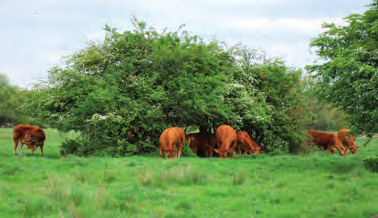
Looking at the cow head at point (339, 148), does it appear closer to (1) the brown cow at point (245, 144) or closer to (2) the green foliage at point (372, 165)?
(1) the brown cow at point (245, 144)

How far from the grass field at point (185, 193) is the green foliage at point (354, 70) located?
2.43 m

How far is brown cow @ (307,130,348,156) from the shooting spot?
28564 mm

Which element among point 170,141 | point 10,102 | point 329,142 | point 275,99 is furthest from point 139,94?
point 10,102

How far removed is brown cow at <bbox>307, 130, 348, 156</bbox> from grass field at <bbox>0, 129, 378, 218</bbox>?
15.3 meters

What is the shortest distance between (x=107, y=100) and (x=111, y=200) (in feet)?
38.6

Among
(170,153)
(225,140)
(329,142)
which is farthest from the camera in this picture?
(329,142)

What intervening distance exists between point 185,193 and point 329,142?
21985 millimetres

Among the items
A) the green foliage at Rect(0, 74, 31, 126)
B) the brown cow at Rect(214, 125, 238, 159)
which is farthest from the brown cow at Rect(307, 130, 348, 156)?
the green foliage at Rect(0, 74, 31, 126)

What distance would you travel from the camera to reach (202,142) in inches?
888

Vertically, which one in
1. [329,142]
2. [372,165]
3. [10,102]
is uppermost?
[10,102]

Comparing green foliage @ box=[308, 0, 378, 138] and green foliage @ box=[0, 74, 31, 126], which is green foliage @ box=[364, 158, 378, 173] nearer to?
green foliage @ box=[308, 0, 378, 138]

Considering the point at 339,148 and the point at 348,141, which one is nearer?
the point at 339,148

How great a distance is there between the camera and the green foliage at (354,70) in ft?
44.8

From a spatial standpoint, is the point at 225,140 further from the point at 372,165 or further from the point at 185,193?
the point at 185,193
